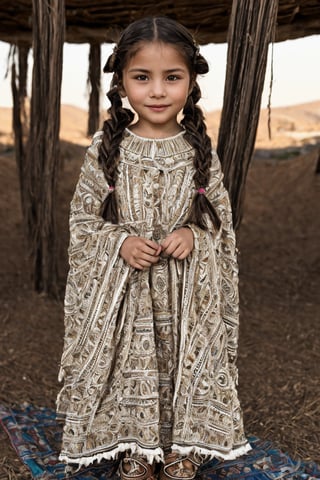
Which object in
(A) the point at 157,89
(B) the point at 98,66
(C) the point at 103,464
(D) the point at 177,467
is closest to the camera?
(A) the point at 157,89

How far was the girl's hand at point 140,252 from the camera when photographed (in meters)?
1.92

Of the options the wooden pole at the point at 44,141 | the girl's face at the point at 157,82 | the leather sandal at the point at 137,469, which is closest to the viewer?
the girl's face at the point at 157,82

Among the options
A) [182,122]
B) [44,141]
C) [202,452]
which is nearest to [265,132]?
[44,141]

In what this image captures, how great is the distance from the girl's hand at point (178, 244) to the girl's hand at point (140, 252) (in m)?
0.03

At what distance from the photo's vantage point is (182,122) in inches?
83.6

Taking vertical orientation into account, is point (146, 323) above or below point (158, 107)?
below

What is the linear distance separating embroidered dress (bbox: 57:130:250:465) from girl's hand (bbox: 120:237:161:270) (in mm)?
41

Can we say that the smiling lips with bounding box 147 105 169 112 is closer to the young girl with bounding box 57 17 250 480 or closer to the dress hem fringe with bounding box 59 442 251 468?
the young girl with bounding box 57 17 250 480

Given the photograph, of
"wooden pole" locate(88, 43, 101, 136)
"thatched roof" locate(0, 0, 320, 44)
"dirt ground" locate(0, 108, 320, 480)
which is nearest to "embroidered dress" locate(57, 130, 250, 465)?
"dirt ground" locate(0, 108, 320, 480)

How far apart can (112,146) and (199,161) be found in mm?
286

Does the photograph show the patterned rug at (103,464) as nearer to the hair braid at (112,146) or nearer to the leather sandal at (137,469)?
the leather sandal at (137,469)

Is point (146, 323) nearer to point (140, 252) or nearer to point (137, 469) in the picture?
point (140, 252)

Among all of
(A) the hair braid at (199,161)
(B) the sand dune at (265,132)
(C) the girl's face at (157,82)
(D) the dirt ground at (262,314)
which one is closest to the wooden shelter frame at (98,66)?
(D) the dirt ground at (262,314)

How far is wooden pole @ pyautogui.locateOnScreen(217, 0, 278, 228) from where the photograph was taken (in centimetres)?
276
